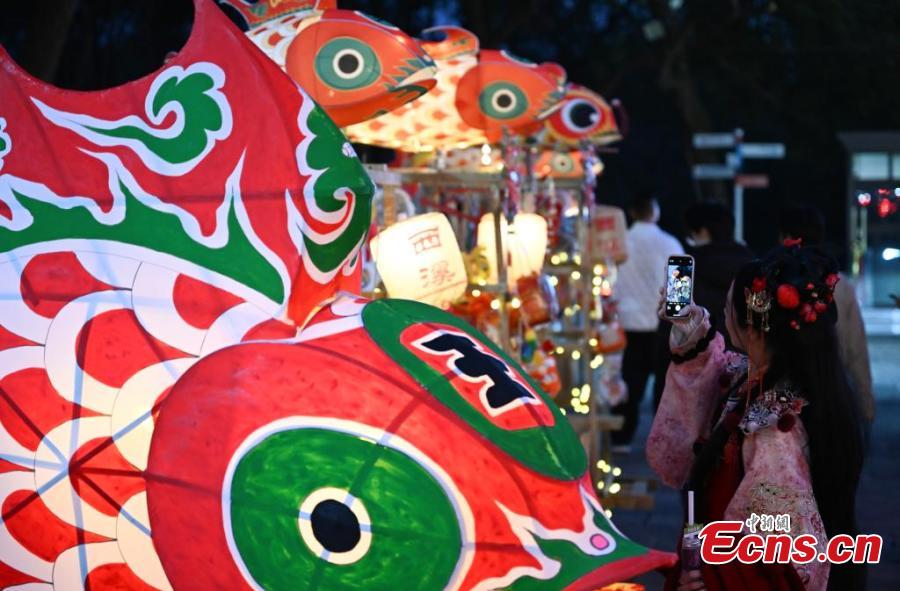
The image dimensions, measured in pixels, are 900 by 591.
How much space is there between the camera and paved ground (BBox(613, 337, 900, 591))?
7.29m

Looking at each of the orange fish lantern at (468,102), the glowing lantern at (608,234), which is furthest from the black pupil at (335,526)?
the glowing lantern at (608,234)

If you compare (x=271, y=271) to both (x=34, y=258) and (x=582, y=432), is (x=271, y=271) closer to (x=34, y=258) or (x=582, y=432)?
(x=34, y=258)

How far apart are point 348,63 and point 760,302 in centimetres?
263

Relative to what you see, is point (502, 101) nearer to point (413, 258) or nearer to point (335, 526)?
point (413, 258)

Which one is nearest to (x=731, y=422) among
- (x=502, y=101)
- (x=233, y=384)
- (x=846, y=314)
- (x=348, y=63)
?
(x=233, y=384)

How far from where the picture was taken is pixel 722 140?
16797mm

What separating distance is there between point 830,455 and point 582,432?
4.74 metres

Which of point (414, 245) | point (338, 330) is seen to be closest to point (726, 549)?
point (338, 330)

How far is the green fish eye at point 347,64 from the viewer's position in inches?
235

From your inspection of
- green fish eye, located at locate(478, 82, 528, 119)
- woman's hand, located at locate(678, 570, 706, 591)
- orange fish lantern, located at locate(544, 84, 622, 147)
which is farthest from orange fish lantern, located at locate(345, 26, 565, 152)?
woman's hand, located at locate(678, 570, 706, 591)

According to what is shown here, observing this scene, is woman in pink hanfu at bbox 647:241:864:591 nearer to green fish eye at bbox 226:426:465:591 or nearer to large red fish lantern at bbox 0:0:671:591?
large red fish lantern at bbox 0:0:671:591

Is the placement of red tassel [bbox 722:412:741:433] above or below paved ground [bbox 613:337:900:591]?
above

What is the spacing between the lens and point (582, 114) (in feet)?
34.8

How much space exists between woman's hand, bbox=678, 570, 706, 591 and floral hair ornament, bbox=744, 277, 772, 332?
2.23 ft
